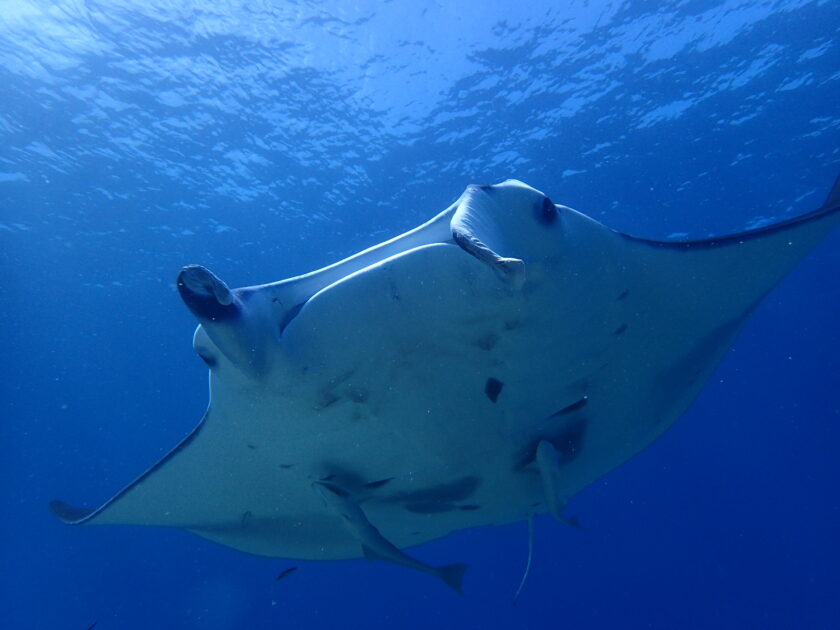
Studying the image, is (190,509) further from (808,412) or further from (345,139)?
(808,412)

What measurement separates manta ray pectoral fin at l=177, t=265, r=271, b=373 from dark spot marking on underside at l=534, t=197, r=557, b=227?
48.7 inches

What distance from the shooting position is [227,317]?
2.04 metres

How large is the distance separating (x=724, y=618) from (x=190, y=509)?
2645 centimetres

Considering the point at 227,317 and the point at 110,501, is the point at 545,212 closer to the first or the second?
the point at 227,317

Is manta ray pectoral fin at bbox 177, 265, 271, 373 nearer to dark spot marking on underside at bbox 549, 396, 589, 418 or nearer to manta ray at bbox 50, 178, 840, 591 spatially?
manta ray at bbox 50, 178, 840, 591

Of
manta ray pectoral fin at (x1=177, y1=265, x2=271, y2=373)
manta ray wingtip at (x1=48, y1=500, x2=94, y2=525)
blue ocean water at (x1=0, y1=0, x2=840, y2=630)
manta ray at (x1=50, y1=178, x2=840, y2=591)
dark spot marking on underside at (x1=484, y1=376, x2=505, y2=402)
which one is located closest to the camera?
manta ray pectoral fin at (x1=177, y1=265, x2=271, y2=373)

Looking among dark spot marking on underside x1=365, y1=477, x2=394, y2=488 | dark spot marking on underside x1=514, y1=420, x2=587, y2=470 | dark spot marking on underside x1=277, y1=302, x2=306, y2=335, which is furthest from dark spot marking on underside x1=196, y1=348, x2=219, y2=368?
dark spot marking on underside x1=514, y1=420, x2=587, y2=470

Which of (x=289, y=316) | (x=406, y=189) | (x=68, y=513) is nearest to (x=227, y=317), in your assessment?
(x=289, y=316)

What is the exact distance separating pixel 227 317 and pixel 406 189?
16.0 meters

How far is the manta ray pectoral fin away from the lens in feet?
6.46

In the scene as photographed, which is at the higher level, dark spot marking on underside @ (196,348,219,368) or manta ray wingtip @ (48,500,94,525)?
dark spot marking on underside @ (196,348,219,368)

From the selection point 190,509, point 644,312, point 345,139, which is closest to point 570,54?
point 345,139

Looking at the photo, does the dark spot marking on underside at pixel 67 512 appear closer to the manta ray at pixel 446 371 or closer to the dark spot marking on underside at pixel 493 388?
the manta ray at pixel 446 371

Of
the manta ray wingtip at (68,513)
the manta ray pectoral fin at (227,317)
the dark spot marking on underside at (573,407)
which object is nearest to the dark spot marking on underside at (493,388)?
the dark spot marking on underside at (573,407)
